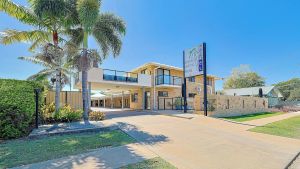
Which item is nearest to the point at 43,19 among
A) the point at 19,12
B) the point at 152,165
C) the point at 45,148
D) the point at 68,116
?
the point at 19,12

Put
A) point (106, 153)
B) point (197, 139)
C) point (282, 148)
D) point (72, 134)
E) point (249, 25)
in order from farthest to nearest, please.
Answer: point (249, 25) → point (72, 134) → point (197, 139) → point (282, 148) → point (106, 153)

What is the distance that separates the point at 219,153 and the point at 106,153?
379cm

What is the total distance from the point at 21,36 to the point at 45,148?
9.35 metres

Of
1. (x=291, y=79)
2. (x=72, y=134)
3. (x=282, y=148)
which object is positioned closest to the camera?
(x=282, y=148)

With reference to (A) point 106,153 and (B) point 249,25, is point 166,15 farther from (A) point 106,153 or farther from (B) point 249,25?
(A) point 106,153

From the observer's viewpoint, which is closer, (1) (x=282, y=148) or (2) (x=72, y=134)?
(1) (x=282, y=148)

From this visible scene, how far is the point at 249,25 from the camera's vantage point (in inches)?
843

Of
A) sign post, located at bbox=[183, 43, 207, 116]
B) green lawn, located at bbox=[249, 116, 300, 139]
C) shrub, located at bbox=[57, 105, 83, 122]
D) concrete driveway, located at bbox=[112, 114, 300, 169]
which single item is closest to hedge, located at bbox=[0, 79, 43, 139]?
shrub, located at bbox=[57, 105, 83, 122]

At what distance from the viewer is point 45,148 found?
6668 mm

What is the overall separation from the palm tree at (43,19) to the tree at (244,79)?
58735mm

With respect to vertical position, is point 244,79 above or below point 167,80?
above

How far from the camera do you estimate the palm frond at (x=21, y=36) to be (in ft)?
39.5

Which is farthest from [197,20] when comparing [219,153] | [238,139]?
[219,153]

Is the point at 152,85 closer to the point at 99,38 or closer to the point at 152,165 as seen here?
the point at 99,38
